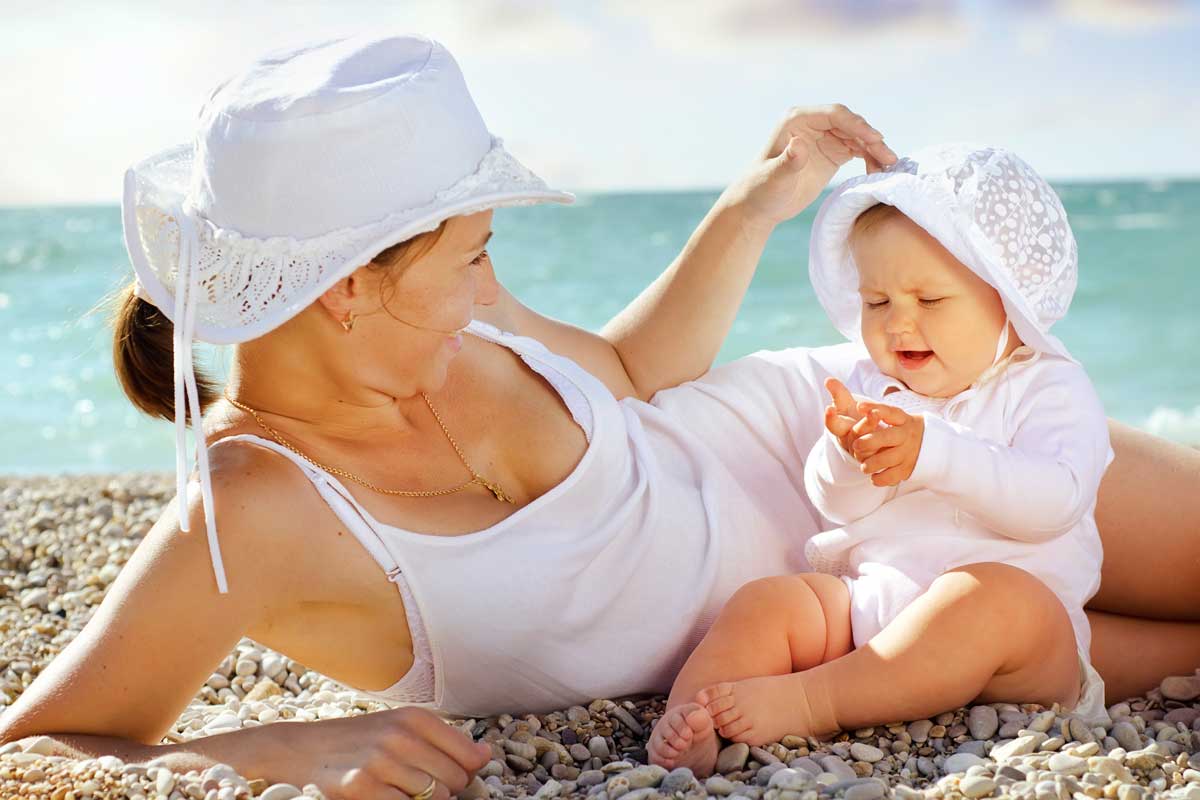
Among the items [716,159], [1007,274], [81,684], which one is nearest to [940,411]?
[1007,274]

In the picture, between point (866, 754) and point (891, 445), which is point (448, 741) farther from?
point (891, 445)

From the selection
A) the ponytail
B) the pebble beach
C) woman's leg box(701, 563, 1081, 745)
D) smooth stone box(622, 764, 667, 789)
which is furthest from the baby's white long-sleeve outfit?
the ponytail

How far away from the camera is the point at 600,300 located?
1584cm

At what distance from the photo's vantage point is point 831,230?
2.86m

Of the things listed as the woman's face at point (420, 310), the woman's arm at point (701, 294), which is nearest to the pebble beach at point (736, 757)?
the woman's face at point (420, 310)

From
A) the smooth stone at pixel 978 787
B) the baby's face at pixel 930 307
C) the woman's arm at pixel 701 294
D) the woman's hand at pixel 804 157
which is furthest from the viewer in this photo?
the woman's arm at pixel 701 294

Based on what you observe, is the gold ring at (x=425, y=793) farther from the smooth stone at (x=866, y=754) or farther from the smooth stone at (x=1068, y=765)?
the smooth stone at (x=1068, y=765)

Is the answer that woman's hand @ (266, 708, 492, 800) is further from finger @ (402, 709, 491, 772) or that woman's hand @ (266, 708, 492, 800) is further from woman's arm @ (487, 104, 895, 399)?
woman's arm @ (487, 104, 895, 399)

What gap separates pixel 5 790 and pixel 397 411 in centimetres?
94

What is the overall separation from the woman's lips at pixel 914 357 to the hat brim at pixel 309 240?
0.85 metres

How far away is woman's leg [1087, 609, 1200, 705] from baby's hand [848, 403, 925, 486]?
0.75m

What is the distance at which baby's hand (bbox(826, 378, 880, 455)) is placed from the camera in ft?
7.88

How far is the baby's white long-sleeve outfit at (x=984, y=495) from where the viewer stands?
2432mm

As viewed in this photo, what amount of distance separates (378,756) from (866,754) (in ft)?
2.78
